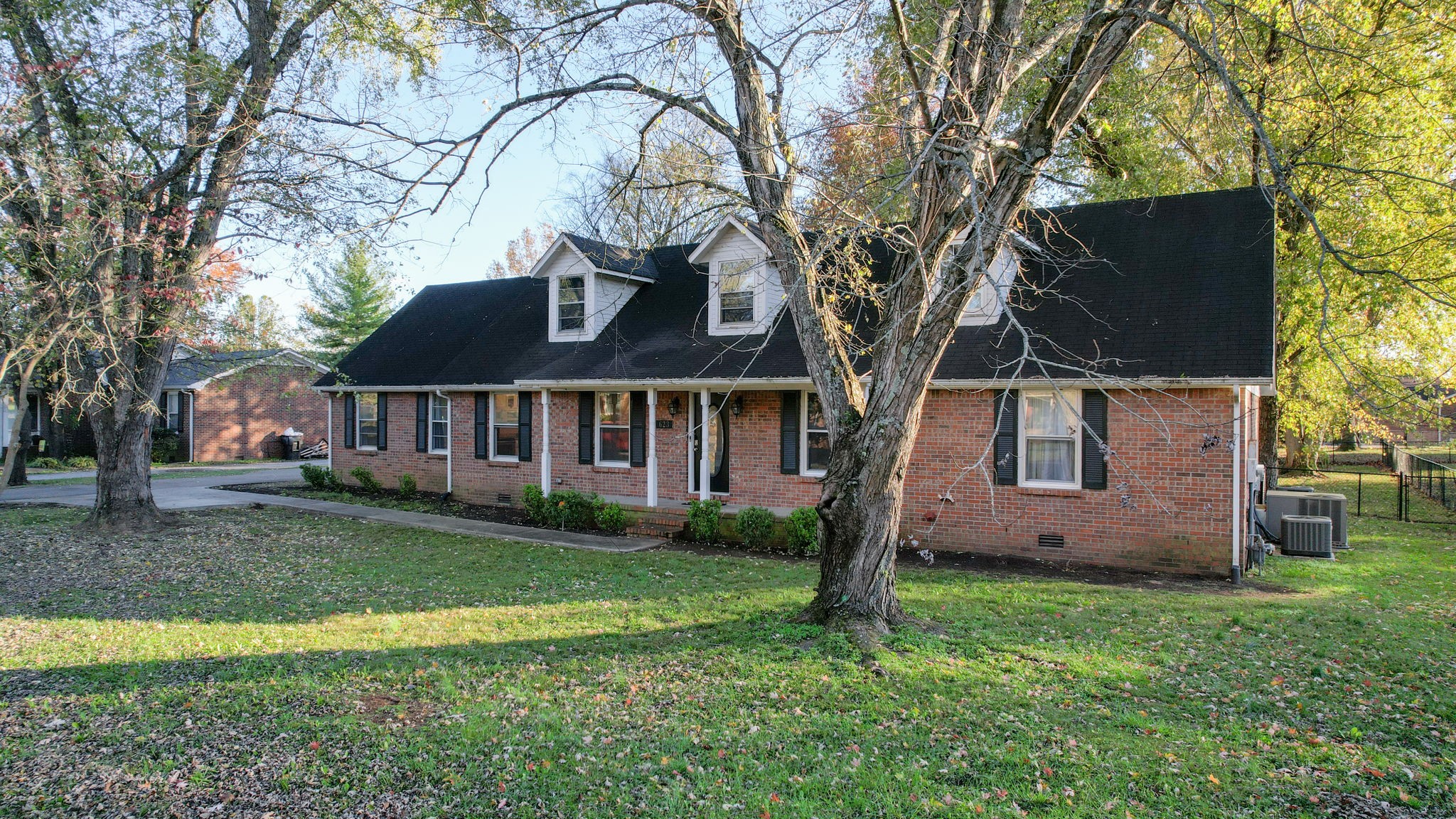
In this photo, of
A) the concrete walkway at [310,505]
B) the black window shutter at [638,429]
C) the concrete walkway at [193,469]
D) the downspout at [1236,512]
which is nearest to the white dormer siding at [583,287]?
the black window shutter at [638,429]

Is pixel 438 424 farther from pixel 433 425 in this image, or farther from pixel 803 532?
pixel 803 532

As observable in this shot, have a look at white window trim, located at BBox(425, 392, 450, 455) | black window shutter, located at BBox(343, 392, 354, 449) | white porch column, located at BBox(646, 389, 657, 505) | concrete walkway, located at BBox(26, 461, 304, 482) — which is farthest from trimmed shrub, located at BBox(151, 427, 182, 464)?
white porch column, located at BBox(646, 389, 657, 505)

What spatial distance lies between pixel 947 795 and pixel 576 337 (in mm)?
14225

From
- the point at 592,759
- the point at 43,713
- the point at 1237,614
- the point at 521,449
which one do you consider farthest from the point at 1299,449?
the point at 43,713

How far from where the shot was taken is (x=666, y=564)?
11430 millimetres

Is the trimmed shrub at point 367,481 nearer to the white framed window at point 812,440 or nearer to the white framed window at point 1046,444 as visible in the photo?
the white framed window at point 812,440

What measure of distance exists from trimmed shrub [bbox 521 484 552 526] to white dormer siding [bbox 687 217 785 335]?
452cm

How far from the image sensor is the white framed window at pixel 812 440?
13.8 metres

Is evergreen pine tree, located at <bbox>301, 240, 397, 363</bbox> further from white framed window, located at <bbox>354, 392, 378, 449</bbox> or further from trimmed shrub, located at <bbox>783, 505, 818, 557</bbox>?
trimmed shrub, located at <bbox>783, 505, 818, 557</bbox>

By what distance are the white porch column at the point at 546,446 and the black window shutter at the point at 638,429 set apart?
1.64 meters

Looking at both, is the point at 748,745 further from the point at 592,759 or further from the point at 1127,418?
the point at 1127,418

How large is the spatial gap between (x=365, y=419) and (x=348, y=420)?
A: 0.50 metres

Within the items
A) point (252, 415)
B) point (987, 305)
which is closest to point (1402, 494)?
point (987, 305)

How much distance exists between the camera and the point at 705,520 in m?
13.4
